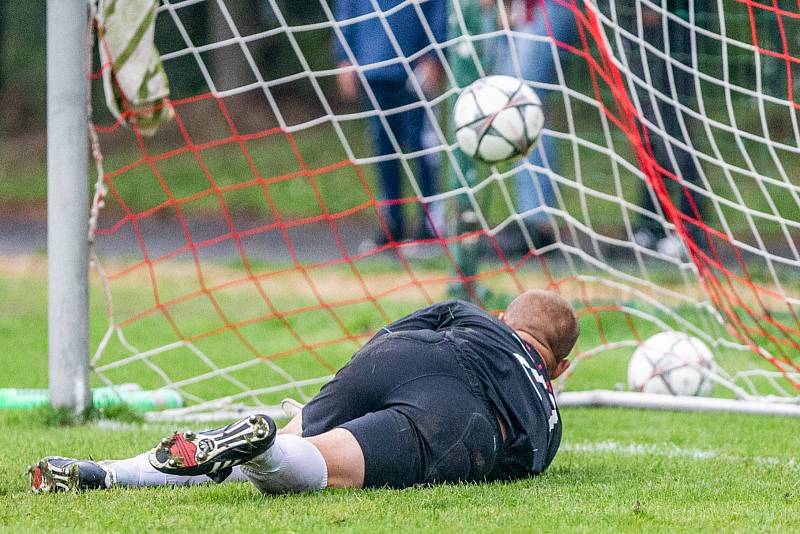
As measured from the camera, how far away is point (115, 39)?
15.1ft

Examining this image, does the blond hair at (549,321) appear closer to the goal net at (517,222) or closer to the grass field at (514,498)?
the grass field at (514,498)

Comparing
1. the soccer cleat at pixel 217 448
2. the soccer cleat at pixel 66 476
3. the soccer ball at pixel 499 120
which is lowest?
the soccer cleat at pixel 66 476

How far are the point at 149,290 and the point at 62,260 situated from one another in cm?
388

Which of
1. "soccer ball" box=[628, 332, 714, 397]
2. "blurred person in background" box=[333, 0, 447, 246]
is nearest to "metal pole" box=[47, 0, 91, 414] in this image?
"blurred person in background" box=[333, 0, 447, 246]

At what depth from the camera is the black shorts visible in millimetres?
3096

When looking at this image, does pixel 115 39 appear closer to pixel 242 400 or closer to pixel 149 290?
pixel 242 400

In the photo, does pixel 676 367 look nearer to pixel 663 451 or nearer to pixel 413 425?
pixel 663 451

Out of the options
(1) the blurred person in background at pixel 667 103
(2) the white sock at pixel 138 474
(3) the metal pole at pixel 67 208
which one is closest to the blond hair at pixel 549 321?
(2) the white sock at pixel 138 474

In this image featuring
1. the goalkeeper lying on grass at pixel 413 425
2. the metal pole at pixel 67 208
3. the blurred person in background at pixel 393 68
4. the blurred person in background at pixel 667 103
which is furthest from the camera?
the blurred person in background at pixel 667 103

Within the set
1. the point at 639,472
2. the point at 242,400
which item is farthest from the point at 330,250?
the point at 639,472

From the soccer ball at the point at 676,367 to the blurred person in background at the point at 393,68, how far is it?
1.31 m

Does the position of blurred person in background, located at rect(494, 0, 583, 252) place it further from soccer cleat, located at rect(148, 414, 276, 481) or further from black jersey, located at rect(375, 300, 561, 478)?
soccer cleat, located at rect(148, 414, 276, 481)

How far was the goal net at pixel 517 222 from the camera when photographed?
5.34 metres

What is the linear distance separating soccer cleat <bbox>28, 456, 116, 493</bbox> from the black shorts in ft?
1.76
